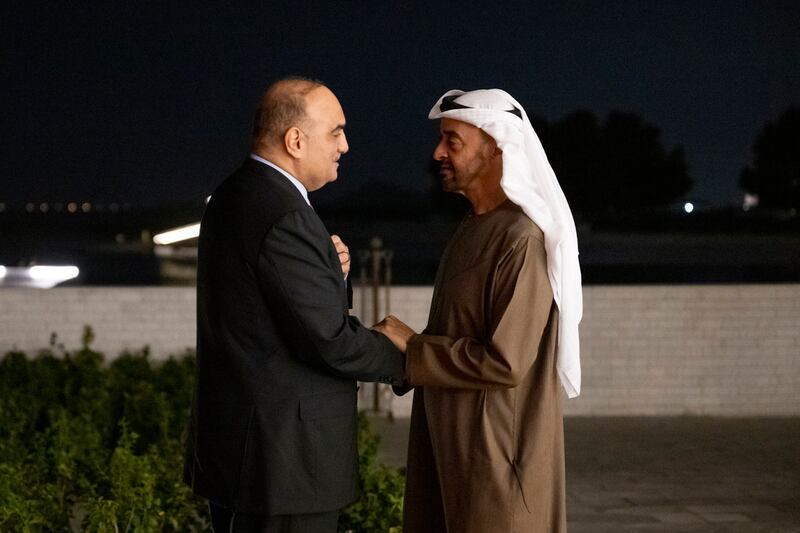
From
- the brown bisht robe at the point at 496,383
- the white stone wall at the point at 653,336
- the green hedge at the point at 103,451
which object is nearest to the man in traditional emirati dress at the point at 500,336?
the brown bisht robe at the point at 496,383

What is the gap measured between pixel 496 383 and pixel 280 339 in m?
0.60

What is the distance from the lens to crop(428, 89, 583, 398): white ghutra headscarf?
10.4 feet

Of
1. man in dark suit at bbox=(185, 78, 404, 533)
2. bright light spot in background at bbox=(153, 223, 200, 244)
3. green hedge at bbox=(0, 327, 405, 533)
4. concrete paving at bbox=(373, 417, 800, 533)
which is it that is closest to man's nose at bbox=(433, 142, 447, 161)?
man in dark suit at bbox=(185, 78, 404, 533)

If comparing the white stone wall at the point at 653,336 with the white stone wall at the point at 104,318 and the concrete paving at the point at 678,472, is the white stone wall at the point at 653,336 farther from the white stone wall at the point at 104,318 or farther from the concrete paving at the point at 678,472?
the concrete paving at the point at 678,472

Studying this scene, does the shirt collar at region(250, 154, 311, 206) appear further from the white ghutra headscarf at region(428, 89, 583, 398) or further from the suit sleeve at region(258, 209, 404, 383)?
the white ghutra headscarf at region(428, 89, 583, 398)

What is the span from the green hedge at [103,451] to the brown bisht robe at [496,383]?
168 cm

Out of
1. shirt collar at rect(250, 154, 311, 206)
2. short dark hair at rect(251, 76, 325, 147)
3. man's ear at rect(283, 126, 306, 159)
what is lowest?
shirt collar at rect(250, 154, 311, 206)

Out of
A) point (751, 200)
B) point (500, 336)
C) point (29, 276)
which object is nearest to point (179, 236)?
point (29, 276)

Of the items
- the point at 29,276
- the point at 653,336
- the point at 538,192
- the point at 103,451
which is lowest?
the point at 103,451

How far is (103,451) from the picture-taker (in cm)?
629

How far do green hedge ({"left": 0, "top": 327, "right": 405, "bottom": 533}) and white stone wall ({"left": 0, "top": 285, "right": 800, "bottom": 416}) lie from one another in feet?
0.72

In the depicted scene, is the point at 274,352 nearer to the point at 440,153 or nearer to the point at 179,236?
the point at 440,153

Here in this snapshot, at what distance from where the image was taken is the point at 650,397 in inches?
384

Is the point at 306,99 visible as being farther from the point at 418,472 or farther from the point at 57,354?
the point at 57,354
